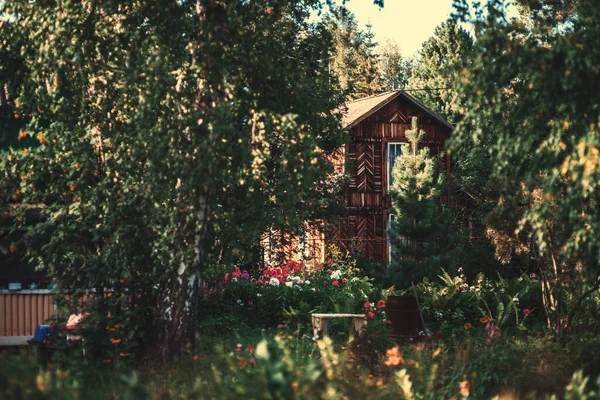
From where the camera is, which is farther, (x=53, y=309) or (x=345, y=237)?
(x=345, y=237)

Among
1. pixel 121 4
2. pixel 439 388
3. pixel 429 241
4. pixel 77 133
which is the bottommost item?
pixel 439 388

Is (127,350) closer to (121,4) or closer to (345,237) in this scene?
(121,4)

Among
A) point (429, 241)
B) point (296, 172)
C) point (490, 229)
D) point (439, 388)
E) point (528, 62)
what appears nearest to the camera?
point (528, 62)

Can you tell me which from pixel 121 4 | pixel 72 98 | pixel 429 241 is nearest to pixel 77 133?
pixel 72 98

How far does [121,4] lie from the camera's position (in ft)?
39.1

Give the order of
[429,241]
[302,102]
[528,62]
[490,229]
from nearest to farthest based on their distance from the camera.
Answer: [528,62] < [302,102] < [490,229] < [429,241]

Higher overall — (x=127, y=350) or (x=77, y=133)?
(x=77, y=133)

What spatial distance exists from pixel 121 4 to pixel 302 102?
2.81 meters

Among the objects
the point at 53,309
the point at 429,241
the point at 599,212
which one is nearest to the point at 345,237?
the point at 429,241

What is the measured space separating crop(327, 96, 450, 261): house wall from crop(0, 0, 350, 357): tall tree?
57.0ft

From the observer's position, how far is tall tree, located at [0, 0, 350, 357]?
1129 centimetres

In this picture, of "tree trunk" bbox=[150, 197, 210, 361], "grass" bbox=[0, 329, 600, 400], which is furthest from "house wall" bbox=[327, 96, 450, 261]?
"tree trunk" bbox=[150, 197, 210, 361]

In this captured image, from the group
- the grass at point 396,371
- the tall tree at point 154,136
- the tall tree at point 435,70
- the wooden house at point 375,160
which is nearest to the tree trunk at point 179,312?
the tall tree at point 154,136

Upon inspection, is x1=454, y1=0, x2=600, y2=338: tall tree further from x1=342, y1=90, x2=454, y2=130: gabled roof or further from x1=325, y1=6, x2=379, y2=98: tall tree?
x1=325, y1=6, x2=379, y2=98: tall tree
